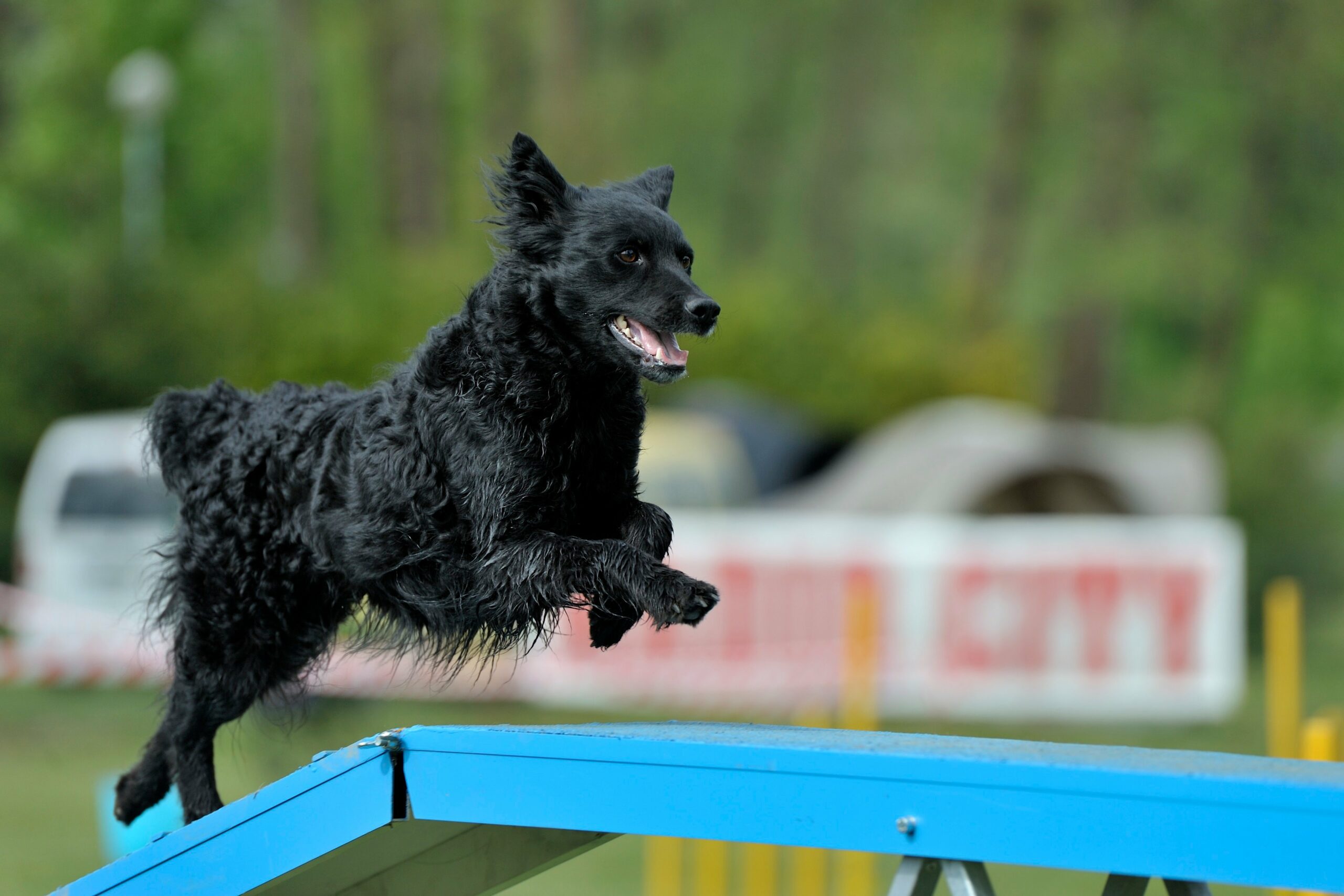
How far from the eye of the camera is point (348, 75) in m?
25.5

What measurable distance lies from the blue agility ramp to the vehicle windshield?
956 centimetres

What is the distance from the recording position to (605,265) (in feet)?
9.80

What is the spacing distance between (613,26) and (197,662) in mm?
21008

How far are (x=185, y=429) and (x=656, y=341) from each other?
3.94 feet

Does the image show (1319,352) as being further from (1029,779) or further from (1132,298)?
(1029,779)

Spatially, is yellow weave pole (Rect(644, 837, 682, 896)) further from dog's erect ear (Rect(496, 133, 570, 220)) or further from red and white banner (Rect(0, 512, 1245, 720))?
red and white banner (Rect(0, 512, 1245, 720))

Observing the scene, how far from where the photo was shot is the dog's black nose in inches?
115

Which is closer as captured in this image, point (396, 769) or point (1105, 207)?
point (396, 769)

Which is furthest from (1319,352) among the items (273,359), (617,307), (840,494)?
(617,307)

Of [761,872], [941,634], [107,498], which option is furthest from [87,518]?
[761,872]

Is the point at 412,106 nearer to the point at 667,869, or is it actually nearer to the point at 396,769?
the point at 667,869

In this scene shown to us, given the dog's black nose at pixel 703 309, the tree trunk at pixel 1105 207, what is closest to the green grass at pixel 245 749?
the dog's black nose at pixel 703 309

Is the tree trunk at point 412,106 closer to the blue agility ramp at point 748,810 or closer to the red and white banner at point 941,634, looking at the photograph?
the red and white banner at point 941,634

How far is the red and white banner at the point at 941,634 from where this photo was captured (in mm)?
10922
